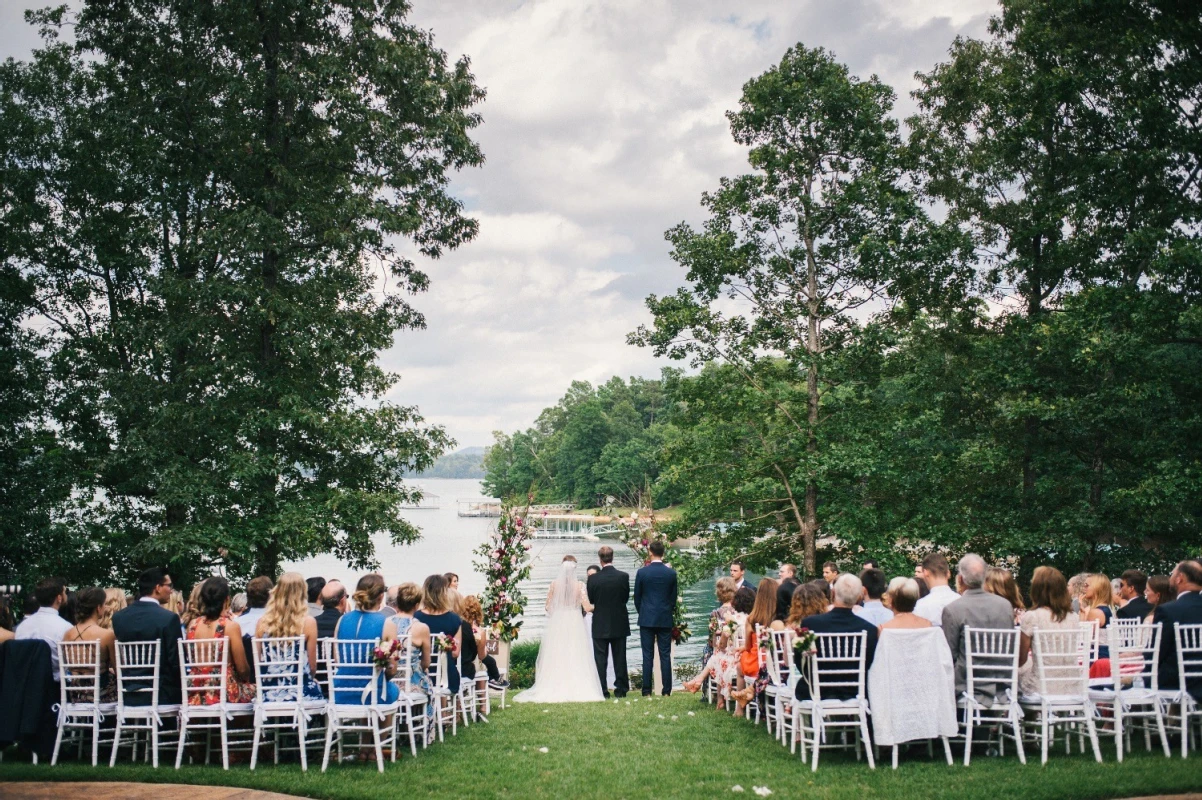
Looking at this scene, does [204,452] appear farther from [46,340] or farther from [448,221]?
[448,221]

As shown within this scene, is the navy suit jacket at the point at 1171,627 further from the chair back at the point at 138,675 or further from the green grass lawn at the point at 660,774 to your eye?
the chair back at the point at 138,675

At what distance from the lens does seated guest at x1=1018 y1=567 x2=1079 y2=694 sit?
6.91 metres

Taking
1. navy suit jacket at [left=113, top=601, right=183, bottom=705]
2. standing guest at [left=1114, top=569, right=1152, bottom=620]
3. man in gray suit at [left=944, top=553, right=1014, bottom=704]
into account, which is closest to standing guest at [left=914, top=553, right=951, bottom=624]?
man in gray suit at [left=944, top=553, right=1014, bottom=704]

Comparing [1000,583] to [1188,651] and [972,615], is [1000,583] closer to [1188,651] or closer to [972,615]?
[972,615]

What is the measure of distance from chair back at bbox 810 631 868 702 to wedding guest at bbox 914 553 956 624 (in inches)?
35.4

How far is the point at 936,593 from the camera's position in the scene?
24.5ft

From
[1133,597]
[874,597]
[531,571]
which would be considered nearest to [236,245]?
[531,571]

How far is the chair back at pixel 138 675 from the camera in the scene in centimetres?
683

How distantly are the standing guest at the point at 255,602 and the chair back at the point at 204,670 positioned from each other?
0.42 m

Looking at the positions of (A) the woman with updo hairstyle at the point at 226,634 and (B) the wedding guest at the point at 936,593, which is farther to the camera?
(B) the wedding guest at the point at 936,593

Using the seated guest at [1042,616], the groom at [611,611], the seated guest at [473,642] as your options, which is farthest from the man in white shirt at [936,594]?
the groom at [611,611]

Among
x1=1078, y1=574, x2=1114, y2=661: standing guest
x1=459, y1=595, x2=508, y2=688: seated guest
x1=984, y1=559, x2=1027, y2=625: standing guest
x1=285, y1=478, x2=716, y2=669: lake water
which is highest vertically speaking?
x1=984, y1=559, x2=1027, y2=625: standing guest

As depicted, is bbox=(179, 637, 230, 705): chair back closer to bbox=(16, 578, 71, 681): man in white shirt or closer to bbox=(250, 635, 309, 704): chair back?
bbox=(250, 635, 309, 704): chair back

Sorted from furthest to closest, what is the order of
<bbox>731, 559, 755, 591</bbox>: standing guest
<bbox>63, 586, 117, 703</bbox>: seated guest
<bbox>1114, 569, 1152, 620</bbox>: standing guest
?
<bbox>731, 559, 755, 591</bbox>: standing guest, <bbox>1114, 569, 1152, 620</bbox>: standing guest, <bbox>63, 586, 117, 703</bbox>: seated guest
